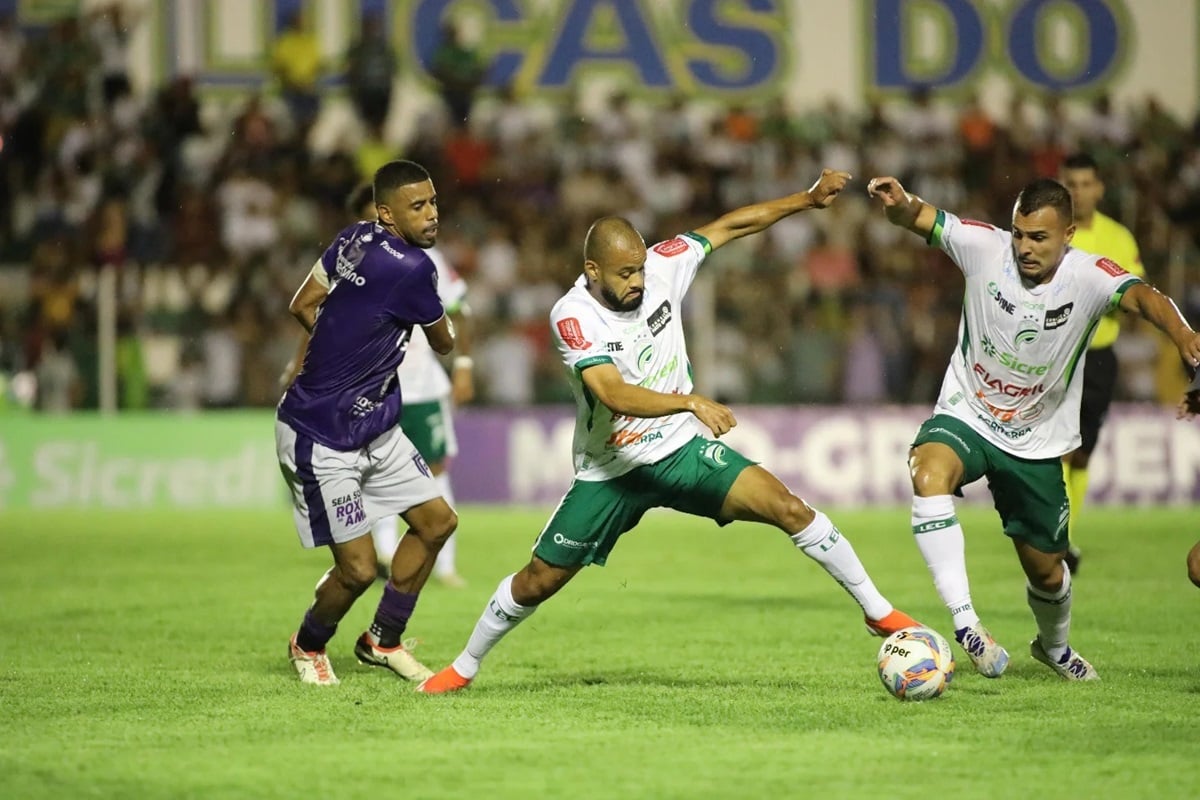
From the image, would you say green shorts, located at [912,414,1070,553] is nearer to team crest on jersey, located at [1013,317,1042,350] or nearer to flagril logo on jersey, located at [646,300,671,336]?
team crest on jersey, located at [1013,317,1042,350]

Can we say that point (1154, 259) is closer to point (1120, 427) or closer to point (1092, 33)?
point (1120, 427)

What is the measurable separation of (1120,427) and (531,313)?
237 inches

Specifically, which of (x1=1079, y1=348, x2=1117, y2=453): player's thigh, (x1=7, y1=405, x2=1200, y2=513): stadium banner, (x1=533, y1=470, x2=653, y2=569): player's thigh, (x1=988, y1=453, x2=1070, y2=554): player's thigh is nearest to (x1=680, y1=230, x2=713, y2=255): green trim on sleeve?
→ (x1=533, y1=470, x2=653, y2=569): player's thigh

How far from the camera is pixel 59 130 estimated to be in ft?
70.4

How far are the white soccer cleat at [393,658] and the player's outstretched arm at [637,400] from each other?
67.0 inches

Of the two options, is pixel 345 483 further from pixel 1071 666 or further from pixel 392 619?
pixel 1071 666

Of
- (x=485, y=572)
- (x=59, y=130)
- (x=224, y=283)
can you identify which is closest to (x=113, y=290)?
(x=224, y=283)

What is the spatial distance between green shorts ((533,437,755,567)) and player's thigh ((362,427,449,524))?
923 millimetres

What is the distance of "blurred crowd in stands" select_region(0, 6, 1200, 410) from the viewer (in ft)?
59.7

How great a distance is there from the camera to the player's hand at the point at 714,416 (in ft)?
22.2

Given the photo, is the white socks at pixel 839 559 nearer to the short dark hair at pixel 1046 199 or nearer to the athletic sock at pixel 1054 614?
the athletic sock at pixel 1054 614

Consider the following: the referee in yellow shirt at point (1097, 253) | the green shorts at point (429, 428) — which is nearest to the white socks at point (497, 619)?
the green shorts at point (429, 428)

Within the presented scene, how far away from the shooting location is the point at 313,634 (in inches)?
328

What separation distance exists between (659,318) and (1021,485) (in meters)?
1.76
